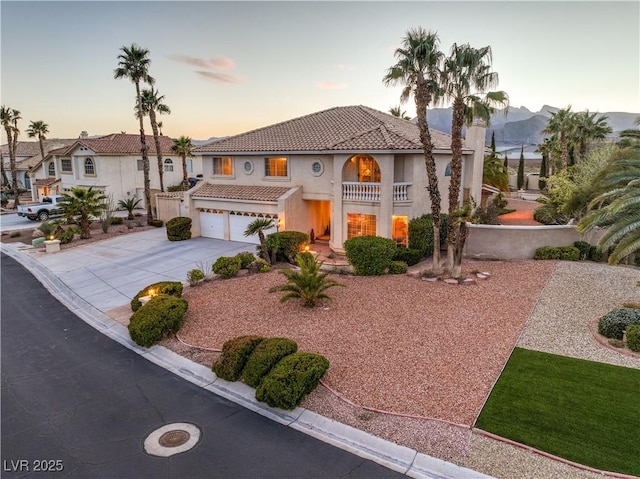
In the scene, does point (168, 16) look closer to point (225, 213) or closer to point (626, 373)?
point (225, 213)

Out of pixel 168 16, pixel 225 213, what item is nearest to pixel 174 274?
pixel 225 213

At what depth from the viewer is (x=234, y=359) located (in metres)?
10.1

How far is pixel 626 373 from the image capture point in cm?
995

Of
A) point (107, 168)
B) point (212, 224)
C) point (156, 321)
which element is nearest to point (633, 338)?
point (156, 321)

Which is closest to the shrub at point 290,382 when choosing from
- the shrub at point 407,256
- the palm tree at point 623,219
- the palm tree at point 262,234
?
the palm tree at point 623,219

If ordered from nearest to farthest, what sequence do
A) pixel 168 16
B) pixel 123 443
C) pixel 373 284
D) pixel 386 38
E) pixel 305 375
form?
pixel 123 443, pixel 305 375, pixel 373 284, pixel 168 16, pixel 386 38

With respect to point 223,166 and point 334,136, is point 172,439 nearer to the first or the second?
point 334,136

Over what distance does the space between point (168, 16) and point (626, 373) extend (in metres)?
27.3

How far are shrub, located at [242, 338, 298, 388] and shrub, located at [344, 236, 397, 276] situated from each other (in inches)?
351

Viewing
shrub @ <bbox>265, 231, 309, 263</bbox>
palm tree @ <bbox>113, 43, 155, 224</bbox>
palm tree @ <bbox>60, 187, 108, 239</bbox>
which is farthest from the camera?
palm tree @ <bbox>113, 43, 155, 224</bbox>

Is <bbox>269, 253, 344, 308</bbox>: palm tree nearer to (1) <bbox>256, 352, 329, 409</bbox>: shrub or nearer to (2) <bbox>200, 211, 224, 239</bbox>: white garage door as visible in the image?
(1) <bbox>256, 352, 329, 409</bbox>: shrub

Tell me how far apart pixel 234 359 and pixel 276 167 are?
60.2ft

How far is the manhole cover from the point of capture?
25.6 feet

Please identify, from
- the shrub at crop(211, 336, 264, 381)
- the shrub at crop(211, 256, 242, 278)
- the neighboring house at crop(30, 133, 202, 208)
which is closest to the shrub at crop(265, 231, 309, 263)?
the shrub at crop(211, 256, 242, 278)
